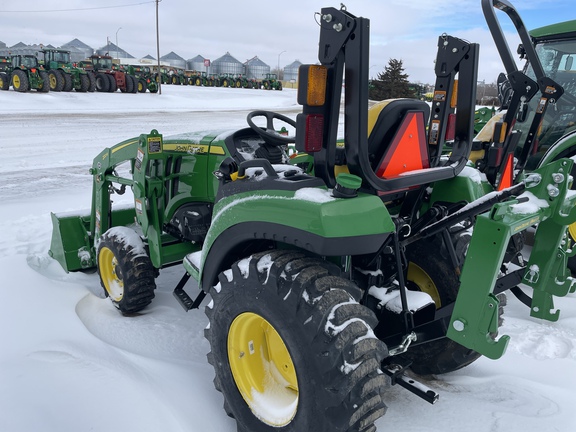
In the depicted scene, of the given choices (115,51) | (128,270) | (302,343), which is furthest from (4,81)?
(115,51)

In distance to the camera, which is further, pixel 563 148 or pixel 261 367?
pixel 563 148

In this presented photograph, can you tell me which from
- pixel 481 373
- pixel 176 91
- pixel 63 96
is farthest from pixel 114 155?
pixel 176 91

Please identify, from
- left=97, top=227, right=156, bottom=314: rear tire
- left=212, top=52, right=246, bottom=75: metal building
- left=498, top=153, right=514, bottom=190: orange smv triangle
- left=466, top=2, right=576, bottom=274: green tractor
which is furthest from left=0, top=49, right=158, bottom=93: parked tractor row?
left=212, top=52, right=246, bottom=75: metal building

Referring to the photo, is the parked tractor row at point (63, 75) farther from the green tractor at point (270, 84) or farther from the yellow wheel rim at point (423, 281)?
the yellow wheel rim at point (423, 281)

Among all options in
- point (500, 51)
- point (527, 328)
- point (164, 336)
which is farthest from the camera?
point (500, 51)

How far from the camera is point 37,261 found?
4.55 meters

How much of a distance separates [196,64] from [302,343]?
87069 millimetres

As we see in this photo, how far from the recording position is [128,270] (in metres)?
3.60

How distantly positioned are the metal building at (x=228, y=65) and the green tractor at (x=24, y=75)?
5697cm

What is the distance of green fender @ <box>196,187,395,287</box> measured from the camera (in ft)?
6.44

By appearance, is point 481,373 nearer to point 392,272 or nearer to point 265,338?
point 392,272

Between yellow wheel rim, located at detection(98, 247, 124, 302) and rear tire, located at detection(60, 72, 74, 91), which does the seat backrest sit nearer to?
yellow wheel rim, located at detection(98, 247, 124, 302)

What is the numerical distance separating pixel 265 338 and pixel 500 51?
3.19 meters

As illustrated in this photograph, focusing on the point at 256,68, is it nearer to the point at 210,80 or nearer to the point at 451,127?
the point at 210,80
